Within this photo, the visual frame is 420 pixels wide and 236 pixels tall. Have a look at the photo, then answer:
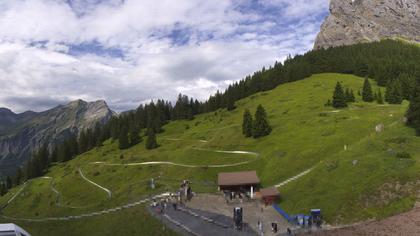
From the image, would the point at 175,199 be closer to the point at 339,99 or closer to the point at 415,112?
the point at 415,112

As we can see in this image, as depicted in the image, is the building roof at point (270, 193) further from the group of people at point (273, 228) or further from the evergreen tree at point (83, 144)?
the evergreen tree at point (83, 144)

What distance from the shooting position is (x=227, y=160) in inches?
3605

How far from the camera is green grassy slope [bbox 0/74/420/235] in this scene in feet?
172

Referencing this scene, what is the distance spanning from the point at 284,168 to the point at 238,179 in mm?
10370

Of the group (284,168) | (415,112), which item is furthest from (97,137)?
(415,112)

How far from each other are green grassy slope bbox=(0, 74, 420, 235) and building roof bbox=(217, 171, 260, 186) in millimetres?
3194

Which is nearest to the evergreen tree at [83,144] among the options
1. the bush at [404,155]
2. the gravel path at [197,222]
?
the gravel path at [197,222]

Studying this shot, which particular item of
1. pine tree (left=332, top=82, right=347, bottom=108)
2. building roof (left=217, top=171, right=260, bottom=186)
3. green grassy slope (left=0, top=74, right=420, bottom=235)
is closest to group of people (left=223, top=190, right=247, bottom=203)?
building roof (left=217, top=171, right=260, bottom=186)

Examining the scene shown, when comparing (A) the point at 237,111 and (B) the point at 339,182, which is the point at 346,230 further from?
(A) the point at 237,111

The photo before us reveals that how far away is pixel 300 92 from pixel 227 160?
79900 mm

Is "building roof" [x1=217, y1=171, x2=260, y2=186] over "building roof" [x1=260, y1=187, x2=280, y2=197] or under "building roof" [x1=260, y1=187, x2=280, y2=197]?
over

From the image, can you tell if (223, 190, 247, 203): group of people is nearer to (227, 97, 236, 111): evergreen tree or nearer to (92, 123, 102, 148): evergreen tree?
(227, 97, 236, 111): evergreen tree

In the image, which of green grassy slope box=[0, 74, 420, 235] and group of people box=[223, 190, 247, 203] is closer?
green grassy slope box=[0, 74, 420, 235]

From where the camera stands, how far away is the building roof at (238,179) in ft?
228
